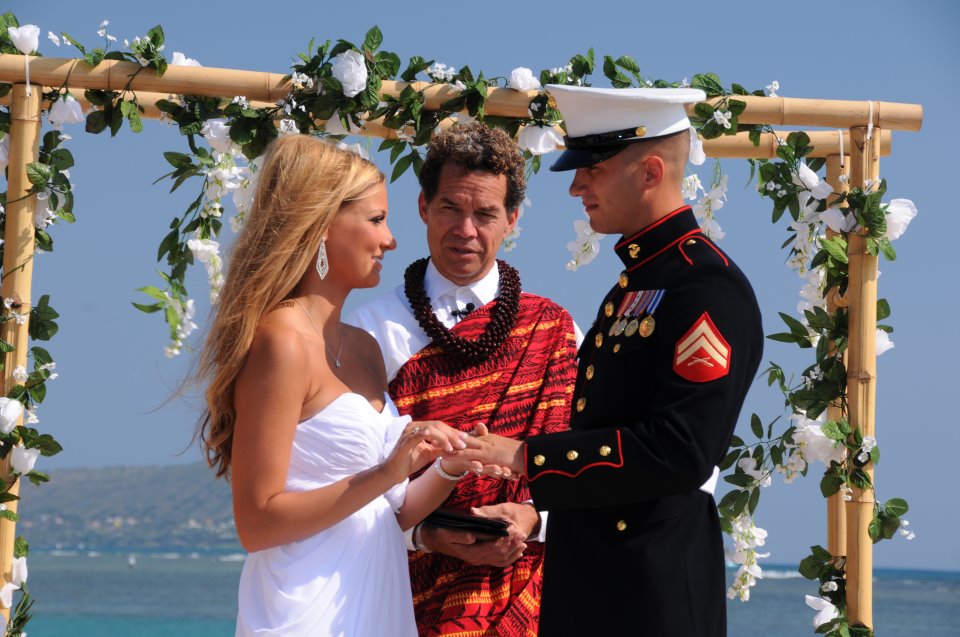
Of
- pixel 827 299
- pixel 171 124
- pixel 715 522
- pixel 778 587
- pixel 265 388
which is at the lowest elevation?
pixel 778 587

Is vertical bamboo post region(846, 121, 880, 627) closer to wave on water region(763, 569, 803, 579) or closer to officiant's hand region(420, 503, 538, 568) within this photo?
officiant's hand region(420, 503, 538, 568)

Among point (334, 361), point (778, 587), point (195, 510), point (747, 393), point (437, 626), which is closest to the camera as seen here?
point (747, 393)

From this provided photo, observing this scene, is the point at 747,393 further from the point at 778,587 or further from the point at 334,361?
the point at 778,587

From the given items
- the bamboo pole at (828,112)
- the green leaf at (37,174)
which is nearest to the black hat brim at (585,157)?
the bamboo pole at (828,112)

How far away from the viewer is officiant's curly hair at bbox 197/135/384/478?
10.9ft

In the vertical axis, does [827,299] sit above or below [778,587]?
above

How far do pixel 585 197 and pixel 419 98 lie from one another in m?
1.13

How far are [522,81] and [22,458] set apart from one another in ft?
6.47

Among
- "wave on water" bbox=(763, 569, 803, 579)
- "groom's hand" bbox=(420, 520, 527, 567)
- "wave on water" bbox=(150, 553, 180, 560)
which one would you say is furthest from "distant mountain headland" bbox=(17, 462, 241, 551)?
"groom's hand" bbox=(420, 520, 527, 567)

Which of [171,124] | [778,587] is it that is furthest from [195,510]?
[171,124]

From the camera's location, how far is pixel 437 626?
12.5 feet

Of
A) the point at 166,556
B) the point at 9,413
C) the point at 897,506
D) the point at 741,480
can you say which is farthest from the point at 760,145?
the point at 166,556

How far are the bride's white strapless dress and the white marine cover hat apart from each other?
0.85m

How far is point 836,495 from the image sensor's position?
4758 mm
